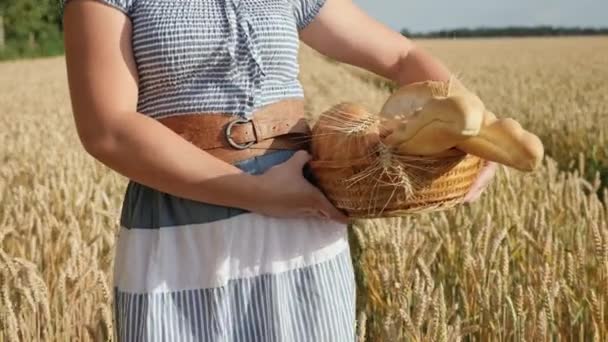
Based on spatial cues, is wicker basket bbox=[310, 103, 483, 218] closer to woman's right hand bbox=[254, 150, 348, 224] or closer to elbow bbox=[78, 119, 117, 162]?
woman's right hand bbox=[254, 150, 348, 224]

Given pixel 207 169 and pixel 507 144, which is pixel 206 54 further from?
pixel 507 144

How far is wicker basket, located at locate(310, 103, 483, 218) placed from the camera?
1.22 m

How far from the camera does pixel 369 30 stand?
1.63 metres

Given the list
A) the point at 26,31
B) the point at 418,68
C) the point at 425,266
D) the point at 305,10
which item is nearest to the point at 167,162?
the point at 305,10

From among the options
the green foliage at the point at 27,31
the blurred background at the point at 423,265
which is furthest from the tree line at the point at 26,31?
the blurred background at the point at 423,265

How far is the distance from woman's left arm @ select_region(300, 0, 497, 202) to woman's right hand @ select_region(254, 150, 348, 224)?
0.35 m

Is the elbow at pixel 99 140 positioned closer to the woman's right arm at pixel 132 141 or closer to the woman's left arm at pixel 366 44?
the woman's right arm at pixel 132 141

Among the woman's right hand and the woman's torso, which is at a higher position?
the woman's torso

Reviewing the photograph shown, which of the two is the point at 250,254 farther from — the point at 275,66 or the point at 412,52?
the point at 412,52

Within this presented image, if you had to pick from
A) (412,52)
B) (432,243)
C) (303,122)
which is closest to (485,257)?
(432,243)

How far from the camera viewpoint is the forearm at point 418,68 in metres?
1.59

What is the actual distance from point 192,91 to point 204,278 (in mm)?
279

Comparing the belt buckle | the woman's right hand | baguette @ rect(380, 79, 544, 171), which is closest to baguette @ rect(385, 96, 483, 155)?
Answer: baguette @ rect(380, 79, 544, 171)

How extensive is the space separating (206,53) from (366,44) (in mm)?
373
